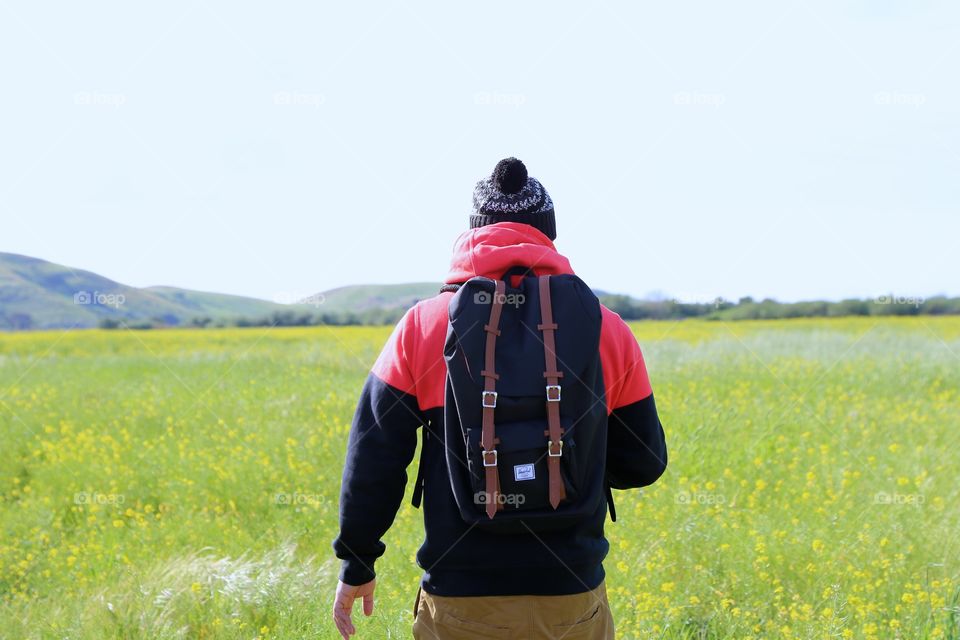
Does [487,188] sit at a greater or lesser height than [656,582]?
greater

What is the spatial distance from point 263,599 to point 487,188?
2.57 meters

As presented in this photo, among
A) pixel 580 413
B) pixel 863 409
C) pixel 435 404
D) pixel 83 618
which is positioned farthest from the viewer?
pixel 863 409

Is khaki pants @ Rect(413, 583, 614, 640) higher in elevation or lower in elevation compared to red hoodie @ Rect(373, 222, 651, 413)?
lower

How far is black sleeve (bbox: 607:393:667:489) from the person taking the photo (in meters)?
2.16

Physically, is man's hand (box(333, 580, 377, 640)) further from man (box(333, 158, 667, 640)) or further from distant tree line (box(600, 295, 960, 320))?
distant tree line (box(600, 295, 960, 320))

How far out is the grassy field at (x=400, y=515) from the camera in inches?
145

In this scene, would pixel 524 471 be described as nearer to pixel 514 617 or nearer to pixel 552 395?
pixel 552 395

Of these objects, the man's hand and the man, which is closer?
the man

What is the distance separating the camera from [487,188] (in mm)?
2164

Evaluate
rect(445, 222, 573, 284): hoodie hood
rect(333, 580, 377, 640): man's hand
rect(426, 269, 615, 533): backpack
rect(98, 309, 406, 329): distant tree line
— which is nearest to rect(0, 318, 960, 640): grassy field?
rect(333, 580, 377, 640): man's hand

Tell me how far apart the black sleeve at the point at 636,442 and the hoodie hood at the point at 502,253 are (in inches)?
16.9

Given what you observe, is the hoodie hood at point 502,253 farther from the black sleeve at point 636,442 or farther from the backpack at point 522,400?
the black sleeve at point 636,442

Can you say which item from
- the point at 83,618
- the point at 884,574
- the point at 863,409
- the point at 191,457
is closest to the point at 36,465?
the point at 191,457

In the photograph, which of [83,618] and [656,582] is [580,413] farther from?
[83,618]
